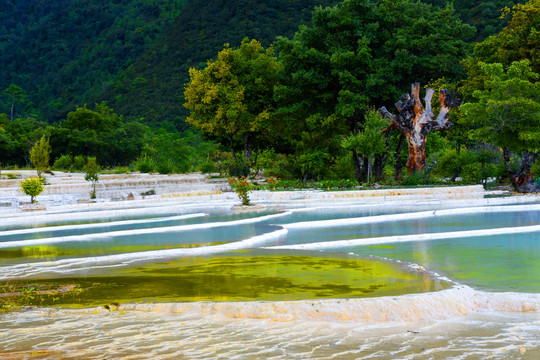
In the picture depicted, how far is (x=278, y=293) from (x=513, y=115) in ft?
58.3

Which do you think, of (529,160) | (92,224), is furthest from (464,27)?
(92,224)

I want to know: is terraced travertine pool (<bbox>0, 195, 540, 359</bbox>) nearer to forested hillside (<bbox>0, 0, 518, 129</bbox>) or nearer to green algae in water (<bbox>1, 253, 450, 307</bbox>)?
green algae in water (<bbox>1, 253, 450, 307</bbox>)

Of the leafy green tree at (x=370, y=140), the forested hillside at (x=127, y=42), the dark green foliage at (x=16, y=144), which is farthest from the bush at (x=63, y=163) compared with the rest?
the leafy green tree at (x=370, y=140)

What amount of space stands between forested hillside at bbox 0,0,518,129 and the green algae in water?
47361 mm

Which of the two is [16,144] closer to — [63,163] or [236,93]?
[63,163]

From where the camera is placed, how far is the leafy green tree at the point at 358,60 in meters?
28.6

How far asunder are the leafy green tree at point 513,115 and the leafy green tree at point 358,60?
6610mm

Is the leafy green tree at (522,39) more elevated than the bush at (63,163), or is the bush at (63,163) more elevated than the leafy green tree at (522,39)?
the leafy green tree at (522,39)

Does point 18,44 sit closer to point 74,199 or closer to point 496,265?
point 74,199

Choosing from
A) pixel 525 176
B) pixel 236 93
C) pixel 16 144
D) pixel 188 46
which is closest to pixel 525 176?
pixel 525 176

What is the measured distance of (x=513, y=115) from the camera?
2156 centimetres

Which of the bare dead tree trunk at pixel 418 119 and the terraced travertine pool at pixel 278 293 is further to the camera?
the bare dead tree trunk at pixel 418 119

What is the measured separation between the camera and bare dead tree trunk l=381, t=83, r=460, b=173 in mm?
26422

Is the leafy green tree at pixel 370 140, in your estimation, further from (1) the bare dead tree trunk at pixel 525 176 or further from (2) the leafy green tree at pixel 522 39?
(2) the leafy green tree at pixel 522 39
